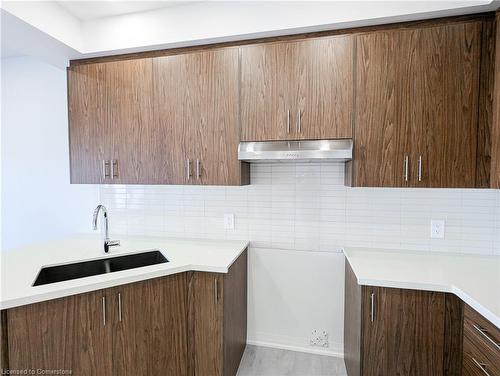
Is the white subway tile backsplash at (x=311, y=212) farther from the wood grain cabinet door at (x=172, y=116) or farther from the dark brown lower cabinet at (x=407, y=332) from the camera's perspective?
the dark brown lower cabinet at (x=407, y=332)

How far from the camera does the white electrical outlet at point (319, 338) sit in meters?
2.05

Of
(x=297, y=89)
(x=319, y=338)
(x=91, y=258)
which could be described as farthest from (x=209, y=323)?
(x=297, y=89)

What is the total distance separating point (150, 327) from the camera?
5.03 feet

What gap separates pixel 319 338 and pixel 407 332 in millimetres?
867

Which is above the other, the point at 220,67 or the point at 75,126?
the point at 220,67

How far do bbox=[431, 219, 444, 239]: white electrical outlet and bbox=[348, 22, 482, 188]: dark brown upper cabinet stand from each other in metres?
Answer: 0.44

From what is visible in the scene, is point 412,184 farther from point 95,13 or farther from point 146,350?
point 95,13

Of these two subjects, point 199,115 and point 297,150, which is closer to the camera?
point 297,150

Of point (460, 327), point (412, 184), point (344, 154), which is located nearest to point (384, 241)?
point (412, 184)

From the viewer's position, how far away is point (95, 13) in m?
1.82

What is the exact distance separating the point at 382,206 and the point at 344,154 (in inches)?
25.4

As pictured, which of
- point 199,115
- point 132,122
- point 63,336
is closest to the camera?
point 63,336

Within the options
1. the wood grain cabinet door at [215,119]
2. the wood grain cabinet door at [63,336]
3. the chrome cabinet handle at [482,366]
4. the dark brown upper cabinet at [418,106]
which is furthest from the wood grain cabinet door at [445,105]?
the wood grain cabinet door at [63,336]

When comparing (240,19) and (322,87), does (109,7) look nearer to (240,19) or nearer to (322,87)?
(240,19)
